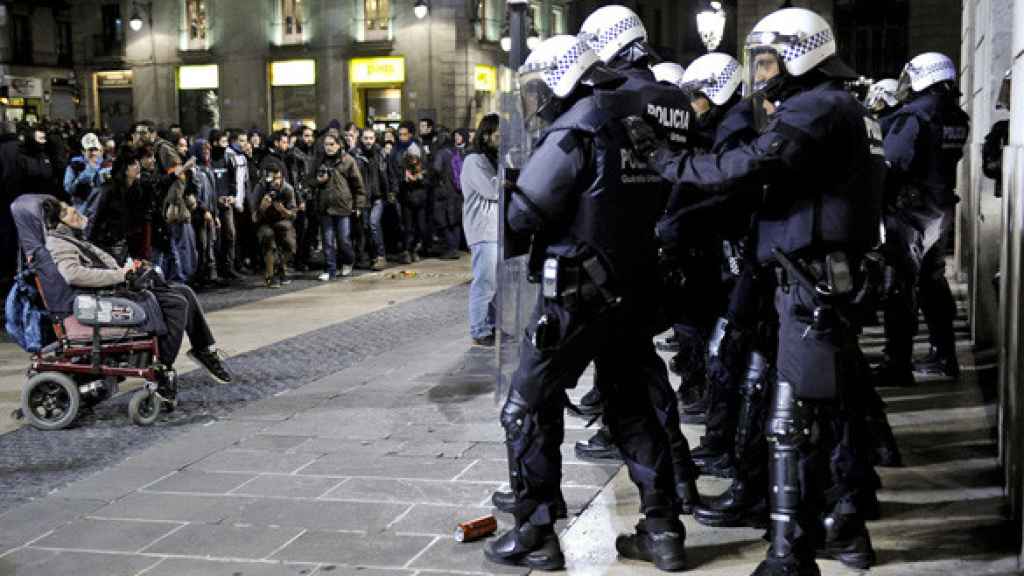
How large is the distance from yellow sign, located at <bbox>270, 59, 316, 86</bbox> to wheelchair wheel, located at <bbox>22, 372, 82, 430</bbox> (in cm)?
2735

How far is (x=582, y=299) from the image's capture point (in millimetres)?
4621

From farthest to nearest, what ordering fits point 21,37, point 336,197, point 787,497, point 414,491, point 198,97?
point 21,37, point 198,97, point 336,197, point 414,491, point 787,497

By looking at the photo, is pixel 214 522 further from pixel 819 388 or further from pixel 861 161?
pixel 861 161

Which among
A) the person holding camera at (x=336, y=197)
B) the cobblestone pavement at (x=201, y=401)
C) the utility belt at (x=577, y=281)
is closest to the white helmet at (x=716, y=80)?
the utility belt at (x=577, y=281)

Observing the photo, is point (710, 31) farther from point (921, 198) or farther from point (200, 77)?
point (200, 77)

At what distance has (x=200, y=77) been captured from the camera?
35500 mm

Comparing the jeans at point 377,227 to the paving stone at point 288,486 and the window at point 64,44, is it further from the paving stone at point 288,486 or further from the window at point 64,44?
the window at point 64,44

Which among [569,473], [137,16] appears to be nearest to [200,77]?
[137,16]

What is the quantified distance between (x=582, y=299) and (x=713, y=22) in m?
10.4

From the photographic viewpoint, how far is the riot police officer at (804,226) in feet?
14.4

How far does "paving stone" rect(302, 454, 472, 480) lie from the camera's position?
20.4 ft

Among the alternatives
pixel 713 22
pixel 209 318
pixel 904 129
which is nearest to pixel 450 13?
pixel 713 22

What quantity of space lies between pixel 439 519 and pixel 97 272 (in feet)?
10.9

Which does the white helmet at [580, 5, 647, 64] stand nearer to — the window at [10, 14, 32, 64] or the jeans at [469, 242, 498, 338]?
the jeans at [469, 242, 498, 338]
